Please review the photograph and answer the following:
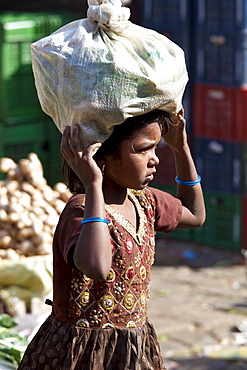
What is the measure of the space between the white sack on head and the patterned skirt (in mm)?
552

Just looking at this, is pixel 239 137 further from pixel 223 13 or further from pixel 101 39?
pixel 101 39

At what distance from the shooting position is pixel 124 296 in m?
2.11

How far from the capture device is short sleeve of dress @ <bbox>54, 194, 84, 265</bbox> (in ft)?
6.49

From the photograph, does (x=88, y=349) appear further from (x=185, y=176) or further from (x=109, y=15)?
(x=109, y=15)

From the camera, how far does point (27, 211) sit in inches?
158

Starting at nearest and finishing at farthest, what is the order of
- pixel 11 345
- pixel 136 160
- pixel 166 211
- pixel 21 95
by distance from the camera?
pixel 136 160 → pixel 166 211 → pixel 11 345 → pixel 21 95

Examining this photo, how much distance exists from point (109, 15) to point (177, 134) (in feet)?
1.69

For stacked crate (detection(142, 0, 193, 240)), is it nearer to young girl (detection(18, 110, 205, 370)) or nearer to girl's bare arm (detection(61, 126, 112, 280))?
young girl (detection(18, 110, 205, 370))

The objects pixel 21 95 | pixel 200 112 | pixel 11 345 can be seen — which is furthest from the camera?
pixel 200 112

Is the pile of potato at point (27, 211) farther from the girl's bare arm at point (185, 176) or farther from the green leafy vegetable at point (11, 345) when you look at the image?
the girl's bare arm at point (185, 176)

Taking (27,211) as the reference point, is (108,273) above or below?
above

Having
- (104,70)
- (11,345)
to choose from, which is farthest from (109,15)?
(11,345)

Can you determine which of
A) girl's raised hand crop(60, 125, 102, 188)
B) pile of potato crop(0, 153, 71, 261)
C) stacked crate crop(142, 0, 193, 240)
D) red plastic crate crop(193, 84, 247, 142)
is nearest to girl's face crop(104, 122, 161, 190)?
girl's raised hand crop(60, 125, 102, 188)

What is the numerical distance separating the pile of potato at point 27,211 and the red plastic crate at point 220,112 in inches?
108
